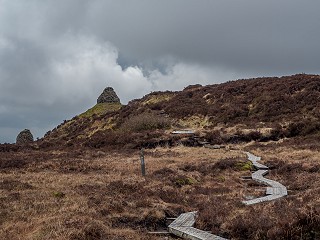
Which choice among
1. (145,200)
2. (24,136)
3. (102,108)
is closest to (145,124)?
(24,136)

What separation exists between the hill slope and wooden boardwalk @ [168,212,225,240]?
26497mm

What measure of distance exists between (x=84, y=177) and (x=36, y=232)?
9.64m

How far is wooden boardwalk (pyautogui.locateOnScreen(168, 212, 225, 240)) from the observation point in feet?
34.2

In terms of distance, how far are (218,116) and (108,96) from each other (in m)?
36.6

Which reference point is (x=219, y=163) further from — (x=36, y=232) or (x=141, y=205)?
(x=36, y=232)

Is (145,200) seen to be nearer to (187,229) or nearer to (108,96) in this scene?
(187,229)

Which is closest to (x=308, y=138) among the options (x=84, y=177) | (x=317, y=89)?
(x=317, y=89)

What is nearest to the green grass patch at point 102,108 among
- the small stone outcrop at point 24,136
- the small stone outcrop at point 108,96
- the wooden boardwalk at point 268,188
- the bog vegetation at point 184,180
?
the small stone outcrop at point 108,96

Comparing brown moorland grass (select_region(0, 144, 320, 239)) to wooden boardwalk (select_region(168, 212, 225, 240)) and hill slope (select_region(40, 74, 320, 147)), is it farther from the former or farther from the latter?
hill slope (select_region(40, 74, 320, 147))

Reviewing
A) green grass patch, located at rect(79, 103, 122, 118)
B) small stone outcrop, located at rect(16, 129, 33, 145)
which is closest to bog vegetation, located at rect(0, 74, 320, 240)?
small stone outcrop, located at rect(16, 129, 33, 145)

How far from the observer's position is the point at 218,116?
4831 centimetres

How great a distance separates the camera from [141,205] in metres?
13.9

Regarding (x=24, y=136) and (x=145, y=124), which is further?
(x=24, y=136)

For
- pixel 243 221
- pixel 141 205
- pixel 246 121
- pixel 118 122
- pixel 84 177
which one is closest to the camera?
pixel 243 221
